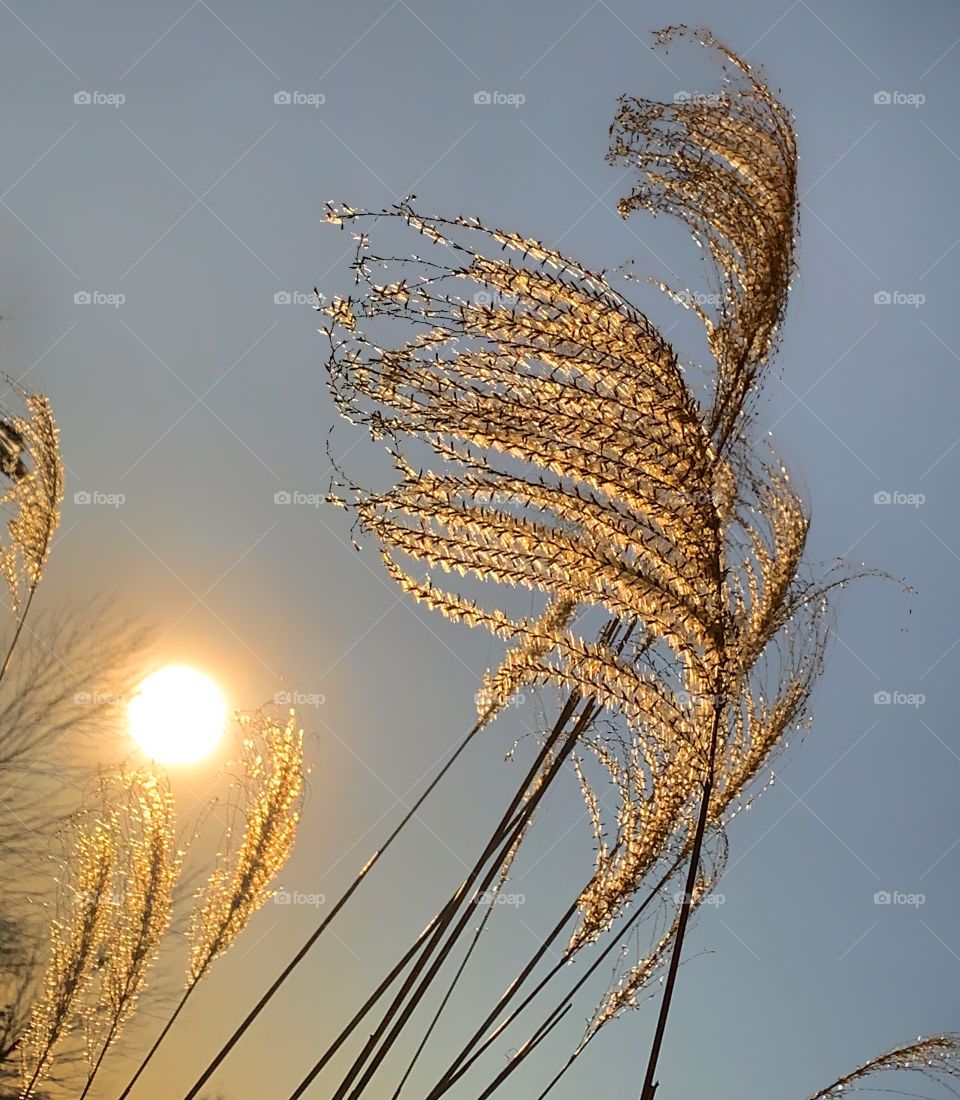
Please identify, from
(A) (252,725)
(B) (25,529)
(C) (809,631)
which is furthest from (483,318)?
(B) (25,529)

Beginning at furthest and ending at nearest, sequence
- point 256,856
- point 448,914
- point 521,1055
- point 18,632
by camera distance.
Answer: point 18,632
point 256,856
point 448,914
point 521,1055

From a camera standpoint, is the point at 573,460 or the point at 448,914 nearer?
the point at 573,460

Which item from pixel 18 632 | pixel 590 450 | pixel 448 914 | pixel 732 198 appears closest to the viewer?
pixel 590 450

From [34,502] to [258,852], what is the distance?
6.83ft

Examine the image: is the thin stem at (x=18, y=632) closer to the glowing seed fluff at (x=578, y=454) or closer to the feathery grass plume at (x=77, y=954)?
the feathery grass plume at (x=77, y=954)

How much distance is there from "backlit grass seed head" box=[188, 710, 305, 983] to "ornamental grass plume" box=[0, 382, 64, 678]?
61.5 inches

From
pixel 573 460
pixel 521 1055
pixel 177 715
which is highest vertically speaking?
pixel 573 460

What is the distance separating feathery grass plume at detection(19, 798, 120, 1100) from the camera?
3.30m

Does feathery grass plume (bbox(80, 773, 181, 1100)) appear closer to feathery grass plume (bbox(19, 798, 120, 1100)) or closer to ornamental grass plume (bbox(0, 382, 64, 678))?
feathery grass plume (bbox(19, 798, 120, 1100))

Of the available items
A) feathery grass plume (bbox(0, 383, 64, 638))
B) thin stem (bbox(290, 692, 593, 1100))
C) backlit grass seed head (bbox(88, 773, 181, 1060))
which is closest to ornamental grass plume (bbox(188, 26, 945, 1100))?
thin stem (bbox(290, 692, 593, 1100))

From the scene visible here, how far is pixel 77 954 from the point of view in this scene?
3389 millimetres

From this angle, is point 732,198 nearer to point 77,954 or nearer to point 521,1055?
point 521,1055

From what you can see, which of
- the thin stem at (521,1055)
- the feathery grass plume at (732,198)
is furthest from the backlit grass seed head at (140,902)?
the feathery grass plume at (732,198)

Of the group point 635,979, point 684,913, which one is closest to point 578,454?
point 684,913
